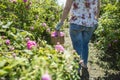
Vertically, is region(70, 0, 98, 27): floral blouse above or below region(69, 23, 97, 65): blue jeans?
above

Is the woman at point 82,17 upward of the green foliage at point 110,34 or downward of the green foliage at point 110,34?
upward

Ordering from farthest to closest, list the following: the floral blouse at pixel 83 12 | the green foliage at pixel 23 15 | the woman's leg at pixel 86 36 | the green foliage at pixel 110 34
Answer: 1. the green foliage at pixel 110 34
2. the green foliage at pixel 23 15
3. the woman's leg at pixel 86 36
4. the floral blouse at pixel 83 12

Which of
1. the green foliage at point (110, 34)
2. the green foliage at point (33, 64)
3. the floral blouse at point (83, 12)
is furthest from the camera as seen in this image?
the green foliage at point (110, 34)

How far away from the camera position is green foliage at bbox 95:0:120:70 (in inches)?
244

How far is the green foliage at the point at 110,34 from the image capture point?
6210mm

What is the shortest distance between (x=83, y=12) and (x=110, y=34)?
1520mm

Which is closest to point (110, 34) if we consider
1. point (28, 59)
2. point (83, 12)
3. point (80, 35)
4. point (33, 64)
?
Result: point (80, 35)

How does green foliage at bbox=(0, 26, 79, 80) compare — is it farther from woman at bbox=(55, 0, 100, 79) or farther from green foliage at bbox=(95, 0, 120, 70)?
green foliage at bbox=(95, 0, 120, 70)

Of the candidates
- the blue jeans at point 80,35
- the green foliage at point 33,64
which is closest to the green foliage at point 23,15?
the blue jeans at point 80,35

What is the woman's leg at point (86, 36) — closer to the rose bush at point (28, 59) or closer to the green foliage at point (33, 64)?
the rose bush at point (28, 59)

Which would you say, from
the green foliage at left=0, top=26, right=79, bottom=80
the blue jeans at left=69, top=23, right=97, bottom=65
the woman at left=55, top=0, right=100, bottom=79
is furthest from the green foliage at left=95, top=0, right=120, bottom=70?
the green foliage at left=0, top=26, right=79, bottom=80

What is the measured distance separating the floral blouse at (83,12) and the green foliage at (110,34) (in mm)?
1217

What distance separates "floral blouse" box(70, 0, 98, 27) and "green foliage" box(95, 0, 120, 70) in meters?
1.22

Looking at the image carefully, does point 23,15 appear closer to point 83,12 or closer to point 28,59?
point 83,12
